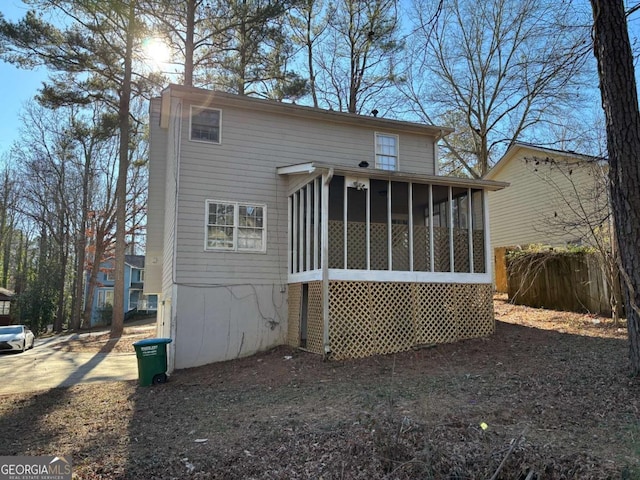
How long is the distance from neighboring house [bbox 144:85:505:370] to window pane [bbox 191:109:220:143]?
0.09 feet

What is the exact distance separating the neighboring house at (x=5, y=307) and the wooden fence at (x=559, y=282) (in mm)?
28190

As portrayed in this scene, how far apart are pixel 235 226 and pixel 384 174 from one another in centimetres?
388

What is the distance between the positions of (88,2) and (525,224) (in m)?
19.8

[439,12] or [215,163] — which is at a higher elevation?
[439,12]

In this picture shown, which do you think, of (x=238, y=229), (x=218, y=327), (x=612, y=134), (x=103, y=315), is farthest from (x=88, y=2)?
(x=103, y=315)

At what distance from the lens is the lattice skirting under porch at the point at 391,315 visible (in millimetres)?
9305

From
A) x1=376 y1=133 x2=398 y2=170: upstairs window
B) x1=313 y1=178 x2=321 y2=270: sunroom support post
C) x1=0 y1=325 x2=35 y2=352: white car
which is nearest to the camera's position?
x1=313 y1=178 x2=321 y2=270: sunroom support post

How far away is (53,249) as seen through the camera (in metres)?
30.2

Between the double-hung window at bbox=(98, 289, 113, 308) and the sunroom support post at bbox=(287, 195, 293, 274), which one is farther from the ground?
the sunroom support post at bbox=(287, 195, 293, 274)

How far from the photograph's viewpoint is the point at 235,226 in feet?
36.2

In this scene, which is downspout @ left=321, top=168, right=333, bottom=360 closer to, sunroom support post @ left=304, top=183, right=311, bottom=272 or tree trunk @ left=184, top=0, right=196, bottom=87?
sunroom support post @ left=304, top=183, right=311, bottom=272

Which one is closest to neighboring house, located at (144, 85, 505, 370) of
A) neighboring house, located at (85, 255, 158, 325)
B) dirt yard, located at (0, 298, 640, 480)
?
dirt yard, located at (0, 298, 640, 480)

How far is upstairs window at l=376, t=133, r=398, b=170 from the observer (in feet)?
42.0

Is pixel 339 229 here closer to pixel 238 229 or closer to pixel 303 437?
pixel 238 229
